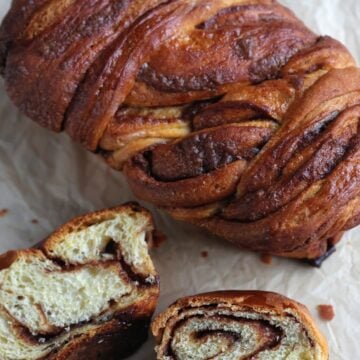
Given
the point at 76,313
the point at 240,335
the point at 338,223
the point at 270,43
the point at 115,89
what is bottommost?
the point at 76,313

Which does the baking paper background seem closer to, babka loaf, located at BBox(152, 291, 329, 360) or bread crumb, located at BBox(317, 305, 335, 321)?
bread crumb, located at BBox(317, 305, 335, 321)

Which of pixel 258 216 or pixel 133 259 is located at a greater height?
pixel 258 216

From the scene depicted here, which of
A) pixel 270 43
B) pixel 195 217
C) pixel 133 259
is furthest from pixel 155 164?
pixel 270 43

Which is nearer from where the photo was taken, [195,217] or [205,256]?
[195,217]

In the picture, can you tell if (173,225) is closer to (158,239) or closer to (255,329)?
(158,239)

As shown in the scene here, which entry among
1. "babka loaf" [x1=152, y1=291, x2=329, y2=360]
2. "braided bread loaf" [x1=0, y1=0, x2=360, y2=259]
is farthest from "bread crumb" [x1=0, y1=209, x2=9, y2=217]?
"babka loaf" [x1=152, y1=291, x2=329, y2=360]

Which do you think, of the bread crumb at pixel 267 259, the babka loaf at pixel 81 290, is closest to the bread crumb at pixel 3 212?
the babka loaf at pixel 81 290

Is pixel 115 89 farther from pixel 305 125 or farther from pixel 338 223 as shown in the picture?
pixel 338 223
